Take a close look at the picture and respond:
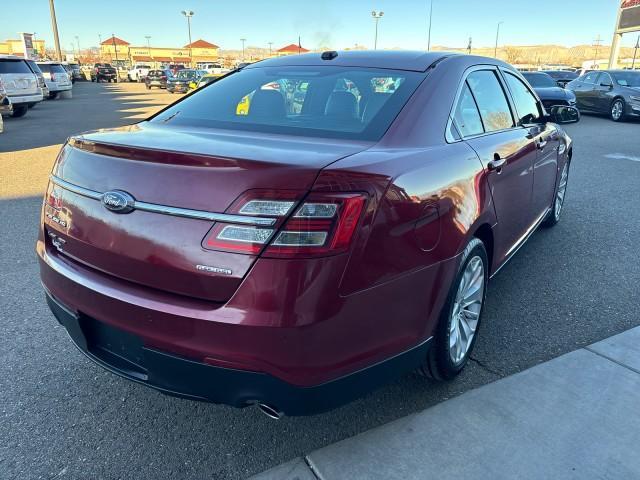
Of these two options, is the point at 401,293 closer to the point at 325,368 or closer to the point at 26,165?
the point at 325,368

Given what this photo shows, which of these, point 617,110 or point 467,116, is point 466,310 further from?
point 617,110

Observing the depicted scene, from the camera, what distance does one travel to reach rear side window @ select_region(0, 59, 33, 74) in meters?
14.6

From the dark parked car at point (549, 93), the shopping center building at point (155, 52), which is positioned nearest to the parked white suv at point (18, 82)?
the dark parked car at point (549, 93)

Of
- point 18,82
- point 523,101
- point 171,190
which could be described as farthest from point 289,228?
point 18,82

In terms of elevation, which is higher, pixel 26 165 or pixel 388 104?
pixel 388 104

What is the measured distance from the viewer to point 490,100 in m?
3.28

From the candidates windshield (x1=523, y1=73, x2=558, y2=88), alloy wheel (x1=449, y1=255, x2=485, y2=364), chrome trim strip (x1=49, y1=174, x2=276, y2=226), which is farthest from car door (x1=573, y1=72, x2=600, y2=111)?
chrome trim strip (x1=49, y1=174, x2=276, y2=226)

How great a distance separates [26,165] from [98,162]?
7787mm

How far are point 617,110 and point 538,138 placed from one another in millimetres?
14878

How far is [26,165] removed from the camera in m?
8.64

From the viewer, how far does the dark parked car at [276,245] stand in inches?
67.6

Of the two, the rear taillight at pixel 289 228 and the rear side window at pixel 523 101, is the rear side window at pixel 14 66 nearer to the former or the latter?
the rear side window at pixel 523 101

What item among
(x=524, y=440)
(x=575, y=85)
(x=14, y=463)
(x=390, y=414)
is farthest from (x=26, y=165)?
(x=575, y=85)

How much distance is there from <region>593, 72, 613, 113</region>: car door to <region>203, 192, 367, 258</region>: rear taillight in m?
17.6
